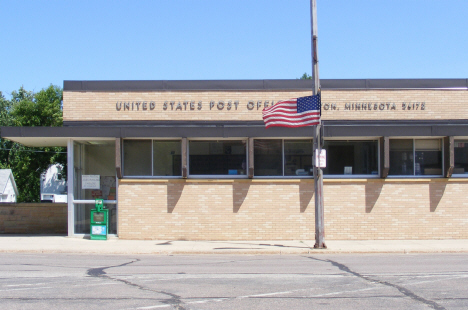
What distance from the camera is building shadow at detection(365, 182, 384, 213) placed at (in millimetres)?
17406

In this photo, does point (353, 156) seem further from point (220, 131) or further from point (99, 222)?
point (99, 222)

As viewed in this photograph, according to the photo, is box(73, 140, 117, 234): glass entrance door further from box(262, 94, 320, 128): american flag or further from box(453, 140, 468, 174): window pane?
box(453, 140, 468, 174): window pane

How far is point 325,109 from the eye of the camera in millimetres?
18062

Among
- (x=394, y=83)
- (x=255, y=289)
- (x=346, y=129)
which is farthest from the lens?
(x=394, y=83)

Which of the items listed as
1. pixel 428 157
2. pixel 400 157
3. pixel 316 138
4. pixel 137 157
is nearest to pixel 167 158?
pixel 137 157

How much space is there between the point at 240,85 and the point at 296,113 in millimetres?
3622

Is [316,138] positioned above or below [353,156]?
above

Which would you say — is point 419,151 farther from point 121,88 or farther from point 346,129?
point 121,88

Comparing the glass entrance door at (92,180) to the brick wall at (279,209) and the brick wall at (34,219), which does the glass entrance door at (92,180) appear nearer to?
the brick wall at (279,209)

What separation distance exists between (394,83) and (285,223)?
658cm

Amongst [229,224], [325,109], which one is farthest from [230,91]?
[229,224]

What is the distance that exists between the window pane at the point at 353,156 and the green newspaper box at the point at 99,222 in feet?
26.9

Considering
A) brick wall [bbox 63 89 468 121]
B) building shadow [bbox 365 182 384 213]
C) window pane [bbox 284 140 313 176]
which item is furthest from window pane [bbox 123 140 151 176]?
building shadow [bbox 365 182 384 213]

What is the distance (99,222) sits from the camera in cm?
1733
